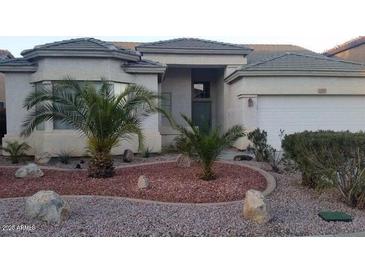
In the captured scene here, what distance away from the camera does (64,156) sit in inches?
458

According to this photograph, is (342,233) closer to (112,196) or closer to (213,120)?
(112,196)

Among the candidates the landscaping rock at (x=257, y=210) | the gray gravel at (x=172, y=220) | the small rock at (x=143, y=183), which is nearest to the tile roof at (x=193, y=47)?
the small rock at (x=143, y=183)

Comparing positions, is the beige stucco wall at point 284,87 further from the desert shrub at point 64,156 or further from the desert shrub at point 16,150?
the desert shrub at point 16,150

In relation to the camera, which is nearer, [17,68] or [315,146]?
[315,146]

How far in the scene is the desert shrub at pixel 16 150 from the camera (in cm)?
1160

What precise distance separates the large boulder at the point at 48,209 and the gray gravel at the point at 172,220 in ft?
0.40

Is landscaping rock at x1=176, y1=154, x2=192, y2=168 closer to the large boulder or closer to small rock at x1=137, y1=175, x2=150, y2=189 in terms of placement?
small rock at x1=137, y1=175, x2=150, y2=189

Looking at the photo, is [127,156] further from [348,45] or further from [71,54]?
[348,45]

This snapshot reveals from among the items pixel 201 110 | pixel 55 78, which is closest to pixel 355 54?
pixel 201 110

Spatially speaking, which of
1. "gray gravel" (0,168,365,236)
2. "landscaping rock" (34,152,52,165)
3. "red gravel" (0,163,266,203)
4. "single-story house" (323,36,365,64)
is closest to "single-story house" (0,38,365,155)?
"landscaping rock" (34,152,52,165)

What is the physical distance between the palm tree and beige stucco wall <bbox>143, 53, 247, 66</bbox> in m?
8.29

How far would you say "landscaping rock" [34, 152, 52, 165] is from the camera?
36.9 feet

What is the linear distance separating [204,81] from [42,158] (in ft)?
36.8

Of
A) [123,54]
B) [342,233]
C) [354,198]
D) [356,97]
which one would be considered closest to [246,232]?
[342,233]
